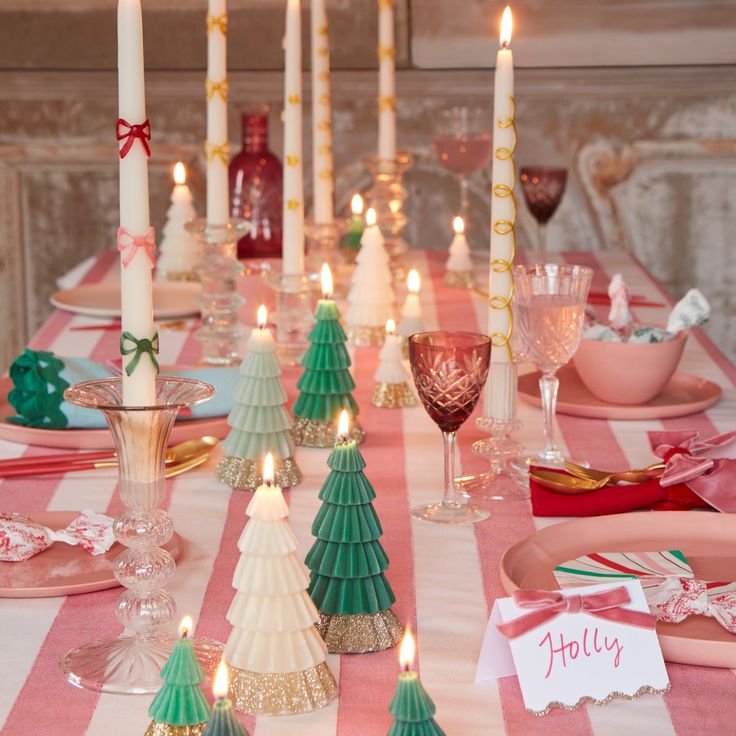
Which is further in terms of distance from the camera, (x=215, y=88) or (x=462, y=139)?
(x=462, y=139)

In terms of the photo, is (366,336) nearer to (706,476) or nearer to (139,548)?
(706,476)

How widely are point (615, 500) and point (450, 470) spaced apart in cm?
15

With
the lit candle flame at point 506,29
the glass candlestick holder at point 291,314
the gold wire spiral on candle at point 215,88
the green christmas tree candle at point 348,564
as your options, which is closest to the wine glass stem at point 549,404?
the lit candle flame at point 506,29

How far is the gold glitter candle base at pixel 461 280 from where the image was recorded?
2.32 metres

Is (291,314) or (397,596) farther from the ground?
(291,314)

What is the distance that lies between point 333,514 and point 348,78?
2.65 metres

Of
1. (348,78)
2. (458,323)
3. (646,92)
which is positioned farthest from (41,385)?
(646,92)

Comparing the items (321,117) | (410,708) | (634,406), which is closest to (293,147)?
(321,117)

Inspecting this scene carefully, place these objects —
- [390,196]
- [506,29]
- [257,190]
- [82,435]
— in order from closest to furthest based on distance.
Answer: [506,29]
[82,435]
[390,196]
[257,190]

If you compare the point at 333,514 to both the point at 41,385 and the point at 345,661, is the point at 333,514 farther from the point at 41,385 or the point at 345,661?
the point at 41,385

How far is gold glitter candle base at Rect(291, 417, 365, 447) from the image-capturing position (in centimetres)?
133

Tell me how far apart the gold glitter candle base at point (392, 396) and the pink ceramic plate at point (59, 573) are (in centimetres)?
53

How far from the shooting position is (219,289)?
1.67 meters

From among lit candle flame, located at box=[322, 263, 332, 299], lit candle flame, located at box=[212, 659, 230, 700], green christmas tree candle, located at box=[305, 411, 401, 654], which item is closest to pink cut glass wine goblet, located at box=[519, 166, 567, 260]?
lit candle flame, located at box=[322, 263, 332, 299]
